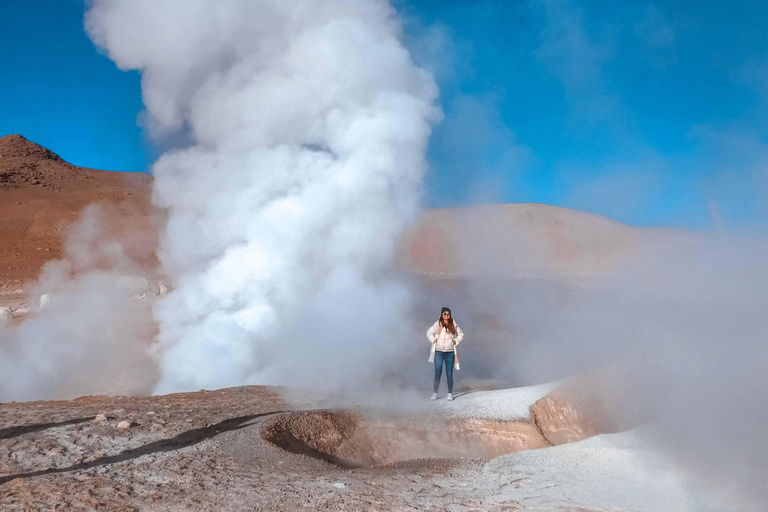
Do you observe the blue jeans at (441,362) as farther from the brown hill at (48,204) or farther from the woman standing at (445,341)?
the brown hill at (48,204)

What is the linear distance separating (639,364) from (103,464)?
16.6 feet

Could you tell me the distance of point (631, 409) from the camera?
5195mm

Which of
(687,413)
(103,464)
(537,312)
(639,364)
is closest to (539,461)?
(687,413)

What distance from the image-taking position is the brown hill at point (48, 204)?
2708cm

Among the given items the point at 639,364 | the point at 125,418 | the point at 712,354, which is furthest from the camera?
the point at 639,364

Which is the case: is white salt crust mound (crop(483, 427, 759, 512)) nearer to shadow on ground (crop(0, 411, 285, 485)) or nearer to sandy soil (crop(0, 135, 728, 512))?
sandy soil (crop(0, 135, 728, 512))

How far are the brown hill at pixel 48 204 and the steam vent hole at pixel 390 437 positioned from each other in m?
21.5

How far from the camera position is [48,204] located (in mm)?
35781

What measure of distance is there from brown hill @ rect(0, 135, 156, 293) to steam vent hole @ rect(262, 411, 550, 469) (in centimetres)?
2150

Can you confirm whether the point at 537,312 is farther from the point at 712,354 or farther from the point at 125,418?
the point at 125,418

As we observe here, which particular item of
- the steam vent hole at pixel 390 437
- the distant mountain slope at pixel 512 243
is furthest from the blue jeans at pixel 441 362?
the distant mountain slope at pixel 512 243

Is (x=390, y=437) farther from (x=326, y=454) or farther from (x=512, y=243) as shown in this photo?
(x=512, y=243)

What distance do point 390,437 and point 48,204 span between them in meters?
38.8

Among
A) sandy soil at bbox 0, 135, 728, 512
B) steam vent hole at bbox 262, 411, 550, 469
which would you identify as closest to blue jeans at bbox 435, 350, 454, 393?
sandy soil at bbox 0, 135, 728, 512
